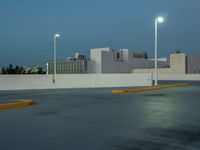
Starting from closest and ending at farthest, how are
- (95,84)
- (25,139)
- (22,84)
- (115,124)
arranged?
(25,139)
(115,124)
(22,84)
(95,84)

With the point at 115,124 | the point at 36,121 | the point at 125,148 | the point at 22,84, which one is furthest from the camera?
the point at 22,84

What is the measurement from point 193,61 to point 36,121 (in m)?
79.2

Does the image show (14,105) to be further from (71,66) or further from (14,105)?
(71,66)

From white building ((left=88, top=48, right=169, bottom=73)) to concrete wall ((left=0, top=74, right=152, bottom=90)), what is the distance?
4799 cm

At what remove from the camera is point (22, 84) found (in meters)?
26.5

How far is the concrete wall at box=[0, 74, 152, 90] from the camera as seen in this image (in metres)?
26.0

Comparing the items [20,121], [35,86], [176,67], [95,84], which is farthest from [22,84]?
[176,67]

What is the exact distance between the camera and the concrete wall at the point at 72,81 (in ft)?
85.1

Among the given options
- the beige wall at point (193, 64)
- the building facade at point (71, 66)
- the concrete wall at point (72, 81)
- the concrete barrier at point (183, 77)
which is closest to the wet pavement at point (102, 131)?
the concrete wall at point (72, 81)

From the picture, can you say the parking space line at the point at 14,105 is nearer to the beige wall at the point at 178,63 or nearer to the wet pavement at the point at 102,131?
the wet pavement at the point at 102,131

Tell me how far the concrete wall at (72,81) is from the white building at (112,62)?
47991 millimetres

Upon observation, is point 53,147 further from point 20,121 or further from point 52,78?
point 52,78

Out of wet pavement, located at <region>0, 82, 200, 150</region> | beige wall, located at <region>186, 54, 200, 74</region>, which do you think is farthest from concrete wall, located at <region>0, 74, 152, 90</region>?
beige wall, located at <region>186, 54, 200, 74</region>

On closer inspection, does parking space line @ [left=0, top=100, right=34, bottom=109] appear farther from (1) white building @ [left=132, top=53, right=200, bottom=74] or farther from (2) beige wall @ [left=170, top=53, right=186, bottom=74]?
(2) beige wall @ [left=170, top=53, right=186, bottom=74]
